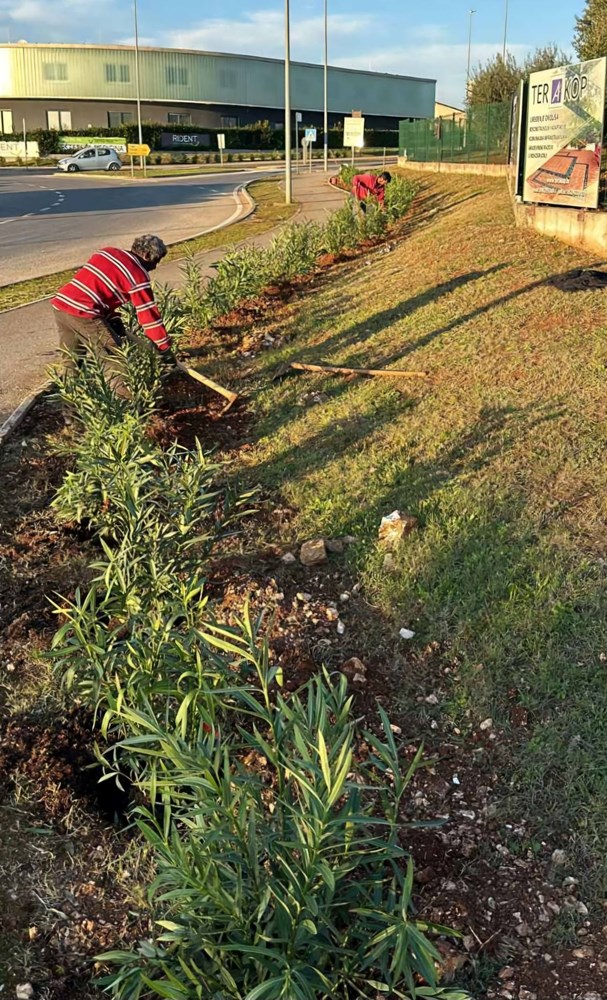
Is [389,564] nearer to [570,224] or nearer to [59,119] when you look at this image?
[570,224]

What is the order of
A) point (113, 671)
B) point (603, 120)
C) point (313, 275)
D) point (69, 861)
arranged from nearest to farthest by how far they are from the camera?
1. point (69, 861)
2. point (113, 671)
3. point (603, 120)
4. point (313, 275)

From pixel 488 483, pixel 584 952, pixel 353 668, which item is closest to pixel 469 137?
pixel 488 483

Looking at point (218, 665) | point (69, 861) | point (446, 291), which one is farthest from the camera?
point (446, 291)

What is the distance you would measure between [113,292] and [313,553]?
2977 mm

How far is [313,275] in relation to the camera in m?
11.3

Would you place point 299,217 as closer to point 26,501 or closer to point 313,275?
point 313,275

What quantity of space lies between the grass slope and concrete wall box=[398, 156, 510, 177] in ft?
38.5

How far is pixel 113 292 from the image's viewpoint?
6230 mm

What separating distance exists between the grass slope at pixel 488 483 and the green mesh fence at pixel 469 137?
13.7 metres

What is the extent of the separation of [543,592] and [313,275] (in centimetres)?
830

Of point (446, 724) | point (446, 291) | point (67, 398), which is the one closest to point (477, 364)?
point (446, 291)

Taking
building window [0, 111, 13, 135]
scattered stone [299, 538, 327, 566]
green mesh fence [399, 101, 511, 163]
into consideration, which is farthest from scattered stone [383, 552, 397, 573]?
building window [0, 111, 13, 135]

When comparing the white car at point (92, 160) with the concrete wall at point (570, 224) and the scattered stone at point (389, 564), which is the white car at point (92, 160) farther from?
the scattered stone at point (389, 564)

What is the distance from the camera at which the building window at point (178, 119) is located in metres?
75.0
